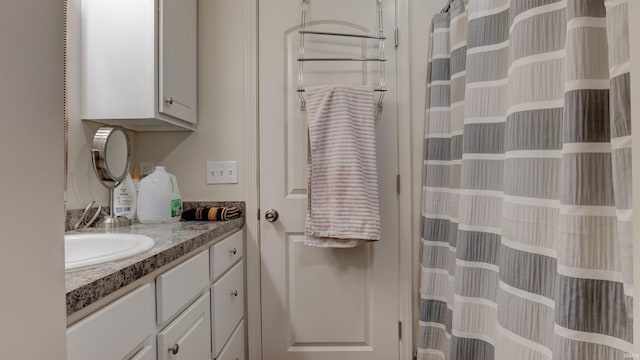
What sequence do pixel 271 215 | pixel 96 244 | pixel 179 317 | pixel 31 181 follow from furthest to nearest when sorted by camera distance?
pixel 271 215 < pixel 96 244 < pixel 179 317 < pixel 31 181

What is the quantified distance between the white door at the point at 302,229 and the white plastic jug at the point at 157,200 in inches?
16.5

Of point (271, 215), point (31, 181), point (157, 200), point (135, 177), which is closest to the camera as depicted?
point (31, 181)

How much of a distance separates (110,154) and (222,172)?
48 cm

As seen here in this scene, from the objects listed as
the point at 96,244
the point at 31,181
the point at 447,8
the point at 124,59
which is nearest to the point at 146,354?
the point at 96,244

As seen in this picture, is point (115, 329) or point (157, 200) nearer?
point (115, 329)

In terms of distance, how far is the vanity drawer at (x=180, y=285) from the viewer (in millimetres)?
807

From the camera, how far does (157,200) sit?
1.40m

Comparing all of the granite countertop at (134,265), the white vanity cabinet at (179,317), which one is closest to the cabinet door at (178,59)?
the granite countertop at (134,265)

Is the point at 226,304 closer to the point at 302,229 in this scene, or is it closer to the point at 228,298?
the point at 228,298

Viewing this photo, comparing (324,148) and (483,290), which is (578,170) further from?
(324,148)

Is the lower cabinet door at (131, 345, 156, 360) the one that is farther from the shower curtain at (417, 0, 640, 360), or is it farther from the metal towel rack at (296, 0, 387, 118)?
the metal towel rack at (296, 0, 387, 118)

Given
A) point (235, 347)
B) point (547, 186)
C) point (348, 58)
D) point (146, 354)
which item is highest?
point (348, 58)

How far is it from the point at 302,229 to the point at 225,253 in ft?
1.42

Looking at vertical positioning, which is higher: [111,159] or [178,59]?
[178,59]
